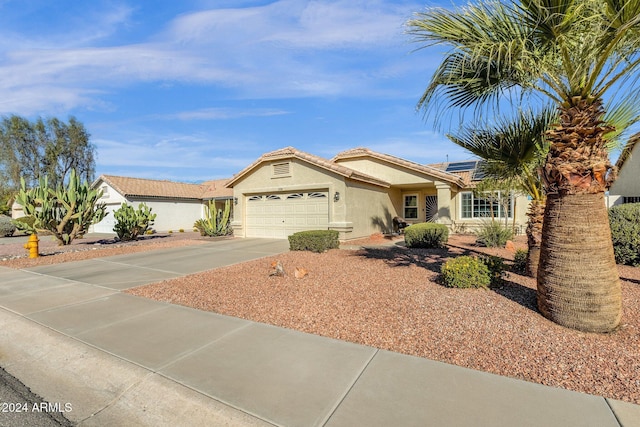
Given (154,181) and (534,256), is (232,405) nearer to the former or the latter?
(534,256)

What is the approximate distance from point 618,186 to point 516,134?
13.5 meters

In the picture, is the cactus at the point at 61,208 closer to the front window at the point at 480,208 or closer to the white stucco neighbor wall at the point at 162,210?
the white stucco neighbor wall at the point at 162,210

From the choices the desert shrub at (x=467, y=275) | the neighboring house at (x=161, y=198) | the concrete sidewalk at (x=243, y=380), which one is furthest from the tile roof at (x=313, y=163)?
the concrete sidewalk at (x=243, y=380)

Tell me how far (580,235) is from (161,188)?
1170 inches

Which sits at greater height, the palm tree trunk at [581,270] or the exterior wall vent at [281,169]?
the exterior wall vent at [281,169]

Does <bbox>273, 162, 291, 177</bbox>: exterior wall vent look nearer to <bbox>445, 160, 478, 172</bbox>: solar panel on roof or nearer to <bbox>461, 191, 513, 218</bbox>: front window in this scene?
<bbox>461, 191, 513, 218</bbox>: front window

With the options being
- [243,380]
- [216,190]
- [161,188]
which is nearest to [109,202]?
[161,188]

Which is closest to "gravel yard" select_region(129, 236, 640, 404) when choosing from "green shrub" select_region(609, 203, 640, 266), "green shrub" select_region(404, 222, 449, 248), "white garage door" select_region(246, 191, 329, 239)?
"green shrub" select_region(609, 203, 640, 266)

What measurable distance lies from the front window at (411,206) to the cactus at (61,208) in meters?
17.7

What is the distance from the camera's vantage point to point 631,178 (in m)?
15.0

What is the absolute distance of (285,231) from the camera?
57.6ft

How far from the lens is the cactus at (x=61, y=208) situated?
13.7 metres

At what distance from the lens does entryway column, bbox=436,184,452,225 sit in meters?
17.3

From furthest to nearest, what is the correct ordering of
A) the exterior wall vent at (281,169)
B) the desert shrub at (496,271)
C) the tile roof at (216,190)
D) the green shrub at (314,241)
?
the tile roof at (216,190)
the exterior wall vent at (281,169)
the green shrub at (314,241)
the desert shrub at (496,271)
